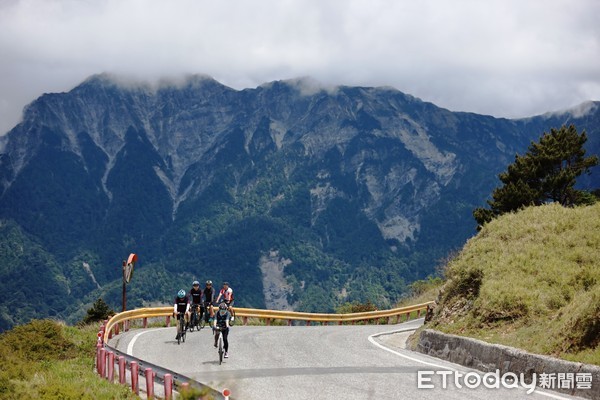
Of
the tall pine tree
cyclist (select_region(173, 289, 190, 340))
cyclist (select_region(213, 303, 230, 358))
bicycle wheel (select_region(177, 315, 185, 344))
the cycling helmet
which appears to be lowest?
bicycle wheel (select_region(177, 315, 185, 344))

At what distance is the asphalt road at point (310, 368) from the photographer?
34.1 feet

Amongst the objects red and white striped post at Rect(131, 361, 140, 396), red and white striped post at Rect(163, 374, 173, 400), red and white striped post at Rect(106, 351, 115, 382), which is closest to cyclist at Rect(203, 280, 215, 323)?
red and white striped post at Rect(106, 351, 115, 382)

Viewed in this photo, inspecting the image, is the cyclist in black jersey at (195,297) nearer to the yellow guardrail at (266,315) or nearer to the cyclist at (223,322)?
the yellow guardrail at (266,315)

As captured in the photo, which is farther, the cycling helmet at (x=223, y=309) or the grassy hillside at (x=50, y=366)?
the cycling helmet at (x=223, y=309)

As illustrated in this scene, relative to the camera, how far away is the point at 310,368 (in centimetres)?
1332

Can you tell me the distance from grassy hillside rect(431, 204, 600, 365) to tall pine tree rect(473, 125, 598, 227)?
2620cm

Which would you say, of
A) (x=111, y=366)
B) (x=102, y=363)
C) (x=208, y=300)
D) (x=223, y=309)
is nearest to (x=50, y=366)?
(x=102, y=363)

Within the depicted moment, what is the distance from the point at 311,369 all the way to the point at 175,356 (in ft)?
15.1

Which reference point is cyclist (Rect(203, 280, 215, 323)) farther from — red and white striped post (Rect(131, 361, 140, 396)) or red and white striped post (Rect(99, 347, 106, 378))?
red and white striped post (Rect(131, 361, 140, 396))

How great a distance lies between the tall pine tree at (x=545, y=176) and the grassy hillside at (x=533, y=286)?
86.0 feet

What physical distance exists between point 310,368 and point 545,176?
135ft

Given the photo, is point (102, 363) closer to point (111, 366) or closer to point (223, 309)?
point (111, 366)

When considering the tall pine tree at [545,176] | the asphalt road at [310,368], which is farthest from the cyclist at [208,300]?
the tall pine tree at [545,176]

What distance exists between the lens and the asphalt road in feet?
34.1
